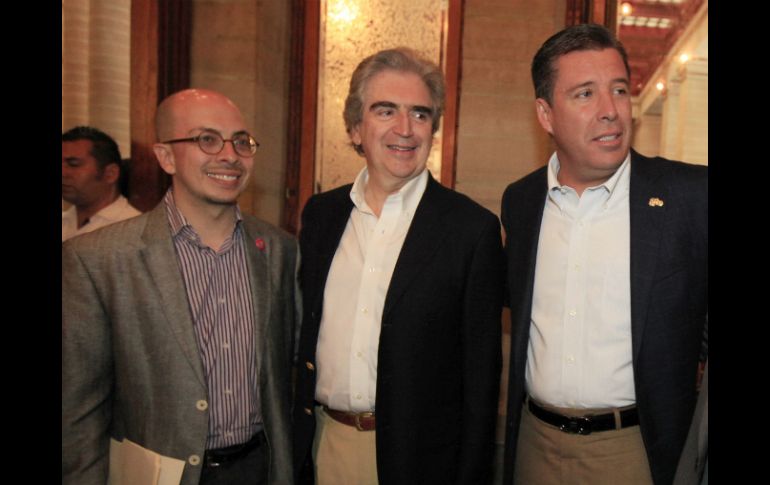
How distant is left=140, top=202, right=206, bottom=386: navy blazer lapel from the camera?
1.79 metres

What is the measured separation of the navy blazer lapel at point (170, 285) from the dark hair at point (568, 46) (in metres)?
→ 1.34

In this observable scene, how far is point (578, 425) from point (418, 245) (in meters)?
0.74

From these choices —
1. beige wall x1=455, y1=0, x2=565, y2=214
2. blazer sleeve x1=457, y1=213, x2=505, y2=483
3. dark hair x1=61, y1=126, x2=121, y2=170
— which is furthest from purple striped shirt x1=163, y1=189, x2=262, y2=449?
beige wall x1=455, y1=0, x2=565, y2=214

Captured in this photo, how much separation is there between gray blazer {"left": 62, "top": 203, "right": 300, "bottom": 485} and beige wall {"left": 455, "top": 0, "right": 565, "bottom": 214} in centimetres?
263

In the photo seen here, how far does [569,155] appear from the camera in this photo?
2010mm

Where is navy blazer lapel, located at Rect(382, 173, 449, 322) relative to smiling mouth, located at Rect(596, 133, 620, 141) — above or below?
below

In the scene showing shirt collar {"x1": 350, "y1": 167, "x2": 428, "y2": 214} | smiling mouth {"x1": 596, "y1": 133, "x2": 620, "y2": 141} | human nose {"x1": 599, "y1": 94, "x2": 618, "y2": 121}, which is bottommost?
shirt collar {"x1": 350, "y1": 167, "x2": 428, "y2": 214}

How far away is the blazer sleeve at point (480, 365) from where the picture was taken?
1.84 metres

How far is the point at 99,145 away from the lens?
3.87 m

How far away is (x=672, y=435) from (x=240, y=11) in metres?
3.55

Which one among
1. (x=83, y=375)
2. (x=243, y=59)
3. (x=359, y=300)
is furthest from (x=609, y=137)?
(x=243, y=59)

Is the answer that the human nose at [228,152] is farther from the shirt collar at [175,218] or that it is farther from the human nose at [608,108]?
the human nose at [608,108]

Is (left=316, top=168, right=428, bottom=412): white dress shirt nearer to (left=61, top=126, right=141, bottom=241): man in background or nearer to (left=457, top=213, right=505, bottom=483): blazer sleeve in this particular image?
(left=457, top=213, right=505, bottom=483): blazer sleeve
